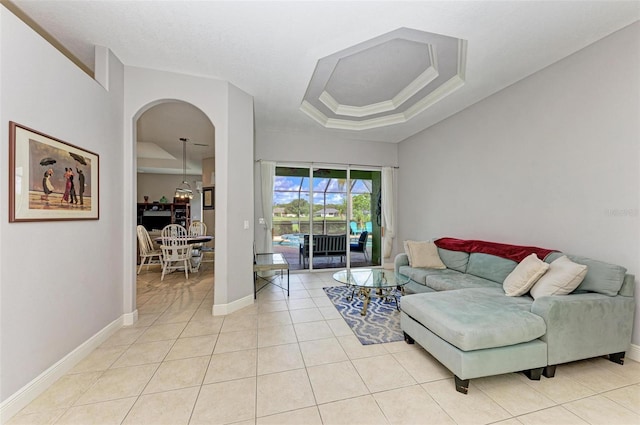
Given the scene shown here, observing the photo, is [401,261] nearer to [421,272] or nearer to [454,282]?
[421,272]

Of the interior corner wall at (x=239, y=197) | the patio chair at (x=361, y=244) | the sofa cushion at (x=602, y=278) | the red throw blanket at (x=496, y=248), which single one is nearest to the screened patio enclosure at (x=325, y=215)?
the patio chair at (x=361, y=244)

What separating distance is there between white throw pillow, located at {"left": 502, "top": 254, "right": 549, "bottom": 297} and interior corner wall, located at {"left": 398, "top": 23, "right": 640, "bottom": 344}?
640 mm

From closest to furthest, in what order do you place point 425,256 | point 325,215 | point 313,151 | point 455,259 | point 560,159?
point 560,159
point 455,259
point 425,256
point 313,151
point 325,215

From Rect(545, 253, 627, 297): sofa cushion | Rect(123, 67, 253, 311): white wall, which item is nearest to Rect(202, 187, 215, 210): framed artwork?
Rect(123, 67, 253, 311): white wall

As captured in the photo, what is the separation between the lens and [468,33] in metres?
2.41

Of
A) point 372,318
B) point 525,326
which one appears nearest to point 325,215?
point 372,318

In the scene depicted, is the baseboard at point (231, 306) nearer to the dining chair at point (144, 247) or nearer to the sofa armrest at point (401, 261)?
the sofa armrest at point (401, 261)

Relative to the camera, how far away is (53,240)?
2045 millimetres

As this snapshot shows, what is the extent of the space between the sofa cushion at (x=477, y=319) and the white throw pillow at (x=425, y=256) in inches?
58.5

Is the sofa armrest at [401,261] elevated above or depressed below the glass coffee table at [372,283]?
above

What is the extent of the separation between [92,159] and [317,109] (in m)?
3.31

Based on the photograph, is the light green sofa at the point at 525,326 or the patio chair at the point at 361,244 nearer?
the light green sofa at the point at 525,326

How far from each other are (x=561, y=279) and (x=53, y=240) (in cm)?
431

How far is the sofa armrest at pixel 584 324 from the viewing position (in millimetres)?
2020
